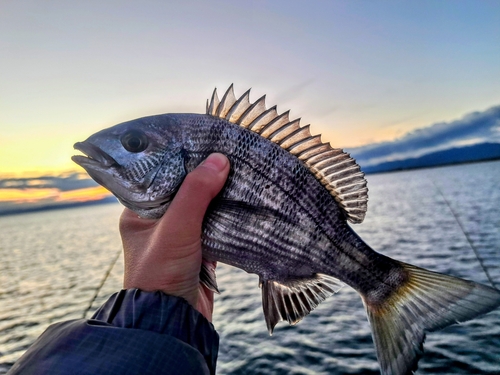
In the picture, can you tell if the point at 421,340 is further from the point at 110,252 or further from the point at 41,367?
Answer: the point at 110,252

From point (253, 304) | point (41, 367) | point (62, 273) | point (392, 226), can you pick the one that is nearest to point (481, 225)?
point (392, 226)

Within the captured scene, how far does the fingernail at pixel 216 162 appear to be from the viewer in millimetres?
2957

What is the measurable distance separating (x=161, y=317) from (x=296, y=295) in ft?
4.30

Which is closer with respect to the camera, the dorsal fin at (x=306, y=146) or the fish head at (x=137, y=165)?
the fish head at (x=137, y=165)

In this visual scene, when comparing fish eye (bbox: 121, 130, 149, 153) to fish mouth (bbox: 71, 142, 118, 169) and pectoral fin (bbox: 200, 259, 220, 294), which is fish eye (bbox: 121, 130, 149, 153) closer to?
fish mouth (bbox: 71, 142, 118, 169)

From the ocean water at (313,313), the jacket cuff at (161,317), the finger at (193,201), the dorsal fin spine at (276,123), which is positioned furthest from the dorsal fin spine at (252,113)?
the ocean water at (313,313)

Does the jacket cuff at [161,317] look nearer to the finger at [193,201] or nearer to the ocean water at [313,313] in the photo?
the finger at [193,201]

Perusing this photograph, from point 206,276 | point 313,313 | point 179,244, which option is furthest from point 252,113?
point 313,313

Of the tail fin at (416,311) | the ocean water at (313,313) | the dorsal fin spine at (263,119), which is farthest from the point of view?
the ocean water at (313,313)

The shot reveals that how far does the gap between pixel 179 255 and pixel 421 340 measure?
6.25 ft

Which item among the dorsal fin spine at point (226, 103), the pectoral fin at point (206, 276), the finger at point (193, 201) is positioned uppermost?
the dorsal fin spine at point (226, 103)

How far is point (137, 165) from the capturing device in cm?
313

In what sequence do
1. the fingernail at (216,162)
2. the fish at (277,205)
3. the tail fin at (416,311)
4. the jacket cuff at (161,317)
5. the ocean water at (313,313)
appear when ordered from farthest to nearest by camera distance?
the ocean water at (313,313) < the fish at (277,205) < the fingernail at (216,162) < the tail fin at (416,311) < the jacket cuff at (161,317)

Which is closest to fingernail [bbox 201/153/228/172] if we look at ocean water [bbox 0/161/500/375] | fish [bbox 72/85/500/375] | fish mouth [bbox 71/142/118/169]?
fish [bbox 72/85/500/375]
